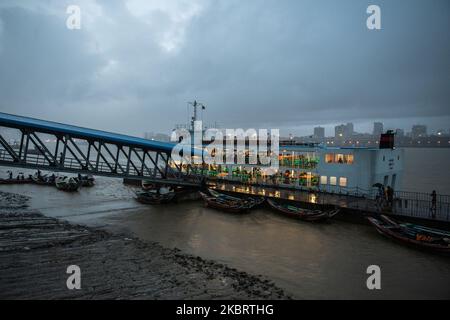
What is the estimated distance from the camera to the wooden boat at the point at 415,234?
18.7 metres

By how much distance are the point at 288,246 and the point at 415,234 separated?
940 centimetres

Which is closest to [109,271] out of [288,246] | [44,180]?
[288,246]

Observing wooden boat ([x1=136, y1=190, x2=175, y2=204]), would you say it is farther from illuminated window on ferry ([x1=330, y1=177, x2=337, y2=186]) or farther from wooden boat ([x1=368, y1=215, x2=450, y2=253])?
wooden boat ([x1=368, y1=215, x2=450, y2=253])

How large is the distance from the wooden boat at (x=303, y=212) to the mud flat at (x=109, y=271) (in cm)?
1285

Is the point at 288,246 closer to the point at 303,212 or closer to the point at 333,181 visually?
the point at 303,212

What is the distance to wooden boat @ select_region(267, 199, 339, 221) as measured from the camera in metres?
25.7

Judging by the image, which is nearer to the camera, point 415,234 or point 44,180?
point 415,234

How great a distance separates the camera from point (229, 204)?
30.6m

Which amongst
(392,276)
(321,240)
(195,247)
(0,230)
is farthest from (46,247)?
(392,276)

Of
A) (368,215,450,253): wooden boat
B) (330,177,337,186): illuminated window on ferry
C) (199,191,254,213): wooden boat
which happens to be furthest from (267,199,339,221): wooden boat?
(330,177,337,186): illuminated window on ferry

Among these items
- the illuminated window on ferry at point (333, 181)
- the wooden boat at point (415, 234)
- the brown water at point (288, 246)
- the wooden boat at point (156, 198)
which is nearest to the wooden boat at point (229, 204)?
the brown water at point (288, 246)

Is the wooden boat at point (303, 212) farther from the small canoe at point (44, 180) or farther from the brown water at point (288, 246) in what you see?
the small canoe at point (44, 180)

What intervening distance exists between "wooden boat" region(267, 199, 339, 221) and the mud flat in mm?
12848

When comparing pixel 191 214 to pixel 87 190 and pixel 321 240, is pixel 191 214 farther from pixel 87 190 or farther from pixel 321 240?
pixel 87 190
